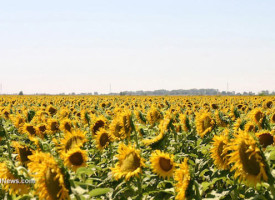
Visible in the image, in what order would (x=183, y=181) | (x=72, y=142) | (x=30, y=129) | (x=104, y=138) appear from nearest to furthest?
(x=183, y=181)
(x=72, y=142)
(x=104, y=138)
(x=30, y=129)

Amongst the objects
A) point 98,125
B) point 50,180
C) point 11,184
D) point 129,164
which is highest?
point 98,125

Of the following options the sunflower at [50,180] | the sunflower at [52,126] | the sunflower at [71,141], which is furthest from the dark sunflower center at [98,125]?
the sunflower at [50,180]

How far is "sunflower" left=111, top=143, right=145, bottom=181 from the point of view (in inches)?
156

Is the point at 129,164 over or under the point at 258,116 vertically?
under

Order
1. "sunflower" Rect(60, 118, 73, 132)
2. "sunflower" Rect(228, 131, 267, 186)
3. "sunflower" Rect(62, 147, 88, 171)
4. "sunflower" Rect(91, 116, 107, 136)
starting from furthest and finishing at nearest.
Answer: "sunflower" Rect(60, 118, 73, 132) → "sunflower" Rect(91, 116, 107, 136) → "sunflower" Rect(62, 147, 88, 171) → "sunflower" Rect(228, 131, 267, 186)

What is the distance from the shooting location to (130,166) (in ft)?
13.2

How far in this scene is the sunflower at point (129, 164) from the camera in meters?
3.96

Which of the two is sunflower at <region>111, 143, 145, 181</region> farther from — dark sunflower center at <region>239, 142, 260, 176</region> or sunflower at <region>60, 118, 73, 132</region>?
sunflower at <region>60, 118, 73, 132</region>

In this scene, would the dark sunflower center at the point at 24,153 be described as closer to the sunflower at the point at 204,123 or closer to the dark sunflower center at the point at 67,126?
the dark sunflower center at the point at 67,126

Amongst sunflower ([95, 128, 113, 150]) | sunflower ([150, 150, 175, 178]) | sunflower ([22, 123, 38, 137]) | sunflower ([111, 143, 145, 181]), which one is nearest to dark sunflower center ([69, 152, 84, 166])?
sunflower ([111, 143, 145, 181])

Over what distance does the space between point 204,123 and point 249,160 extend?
4.10 meters

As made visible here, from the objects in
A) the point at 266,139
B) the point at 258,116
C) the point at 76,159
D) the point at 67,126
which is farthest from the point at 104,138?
the point at 258,116

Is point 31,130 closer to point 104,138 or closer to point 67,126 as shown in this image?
→ point 67,126

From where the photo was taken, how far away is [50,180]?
291 centimetres
